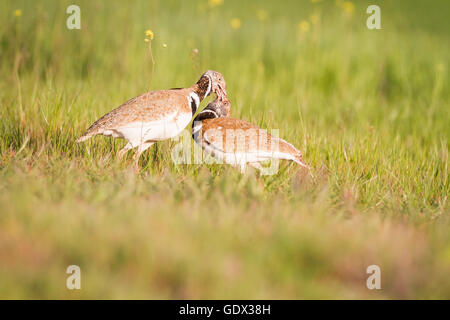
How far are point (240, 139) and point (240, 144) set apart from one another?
0.06m

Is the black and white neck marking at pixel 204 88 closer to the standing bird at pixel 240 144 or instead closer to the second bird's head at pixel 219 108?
the second bird's head at pixel 219 108

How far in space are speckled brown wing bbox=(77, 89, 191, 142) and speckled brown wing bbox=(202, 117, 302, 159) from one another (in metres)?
0.41

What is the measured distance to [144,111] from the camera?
17.0 ft

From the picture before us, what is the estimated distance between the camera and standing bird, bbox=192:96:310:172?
512cm

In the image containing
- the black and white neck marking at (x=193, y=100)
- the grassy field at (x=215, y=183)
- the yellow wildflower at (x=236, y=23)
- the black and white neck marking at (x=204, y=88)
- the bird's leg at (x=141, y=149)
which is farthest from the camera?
the yellow wildflower at (x=236, y=23)

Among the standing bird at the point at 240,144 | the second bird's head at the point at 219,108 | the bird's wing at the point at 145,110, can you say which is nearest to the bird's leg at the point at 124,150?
the bird's wing at the point at 145,110

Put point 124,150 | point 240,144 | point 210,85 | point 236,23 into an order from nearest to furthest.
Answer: point 240,144, point 124,150, point 210,85, point 236,23

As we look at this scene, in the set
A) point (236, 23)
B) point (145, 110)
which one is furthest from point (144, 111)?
point (236, 23)

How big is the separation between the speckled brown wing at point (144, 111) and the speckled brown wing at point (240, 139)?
41cm

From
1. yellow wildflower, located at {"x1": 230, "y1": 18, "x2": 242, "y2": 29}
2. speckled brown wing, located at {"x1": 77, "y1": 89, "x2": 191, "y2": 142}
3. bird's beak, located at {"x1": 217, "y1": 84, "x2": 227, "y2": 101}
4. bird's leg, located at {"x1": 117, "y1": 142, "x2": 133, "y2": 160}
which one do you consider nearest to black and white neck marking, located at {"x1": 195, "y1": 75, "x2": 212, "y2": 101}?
bird's beak, located at {"x1": 217, "y1": 84, "x2": 227, "y2": 101}

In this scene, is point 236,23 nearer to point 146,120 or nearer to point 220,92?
point 220,92

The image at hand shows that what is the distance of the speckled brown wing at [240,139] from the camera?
5.12 meters

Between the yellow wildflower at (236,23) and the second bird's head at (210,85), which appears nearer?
the second bird's head at (210,85)
